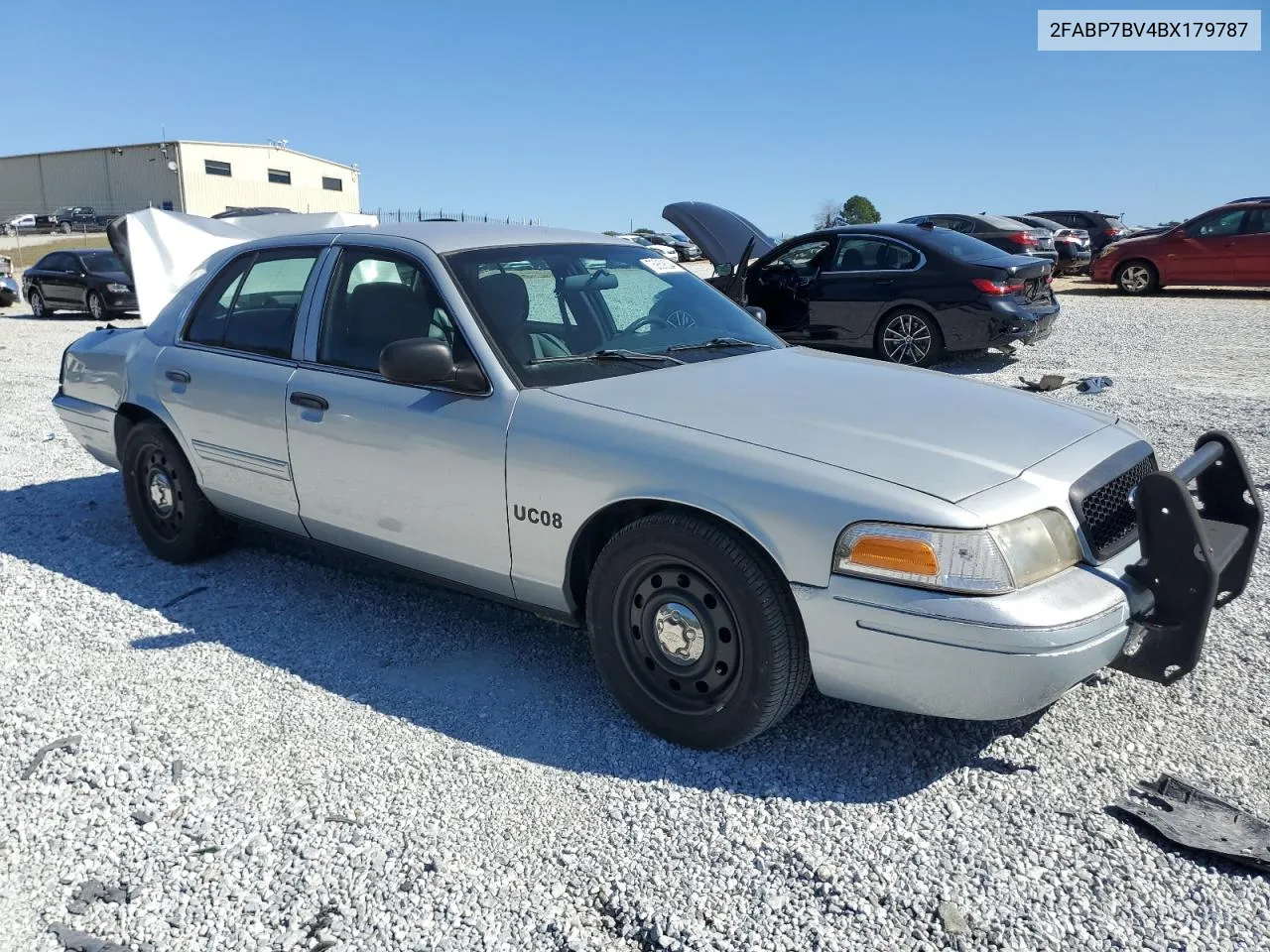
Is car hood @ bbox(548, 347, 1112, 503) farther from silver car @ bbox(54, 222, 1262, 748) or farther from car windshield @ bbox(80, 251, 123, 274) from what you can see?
car windshield @ bbox(80, 251, 123, 274)

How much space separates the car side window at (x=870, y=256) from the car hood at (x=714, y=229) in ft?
3.17

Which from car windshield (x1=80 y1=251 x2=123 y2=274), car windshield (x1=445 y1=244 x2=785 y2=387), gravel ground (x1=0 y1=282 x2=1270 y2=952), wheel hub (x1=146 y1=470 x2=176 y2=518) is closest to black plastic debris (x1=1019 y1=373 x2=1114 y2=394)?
gravel ground (x1=0 y1=282 x2=1270 y2=952)

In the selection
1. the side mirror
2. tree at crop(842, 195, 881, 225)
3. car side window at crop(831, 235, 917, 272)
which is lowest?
the side mirror

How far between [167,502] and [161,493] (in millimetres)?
64

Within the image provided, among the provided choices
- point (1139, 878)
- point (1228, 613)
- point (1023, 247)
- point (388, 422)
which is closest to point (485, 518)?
point (388, 422)

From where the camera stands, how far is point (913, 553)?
Answer: 2.72 meters

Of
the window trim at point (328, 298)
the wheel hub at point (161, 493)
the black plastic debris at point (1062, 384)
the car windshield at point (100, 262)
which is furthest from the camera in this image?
the car windshield at point (100, 262)

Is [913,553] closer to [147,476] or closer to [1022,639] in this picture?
[1022,639]

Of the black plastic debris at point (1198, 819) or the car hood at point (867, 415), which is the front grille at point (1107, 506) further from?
the black plastic debris at point (1198, 819)

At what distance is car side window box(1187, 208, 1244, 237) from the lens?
16531mm

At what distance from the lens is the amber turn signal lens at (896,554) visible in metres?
2.71

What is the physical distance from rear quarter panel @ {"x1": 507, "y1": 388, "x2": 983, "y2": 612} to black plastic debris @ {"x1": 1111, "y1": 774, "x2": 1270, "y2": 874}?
101 cm

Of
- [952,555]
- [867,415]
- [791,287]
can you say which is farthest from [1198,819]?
[791,287]

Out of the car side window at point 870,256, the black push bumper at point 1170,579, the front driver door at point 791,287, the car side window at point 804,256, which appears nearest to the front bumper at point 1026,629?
the black push bumper at point 1170,579
